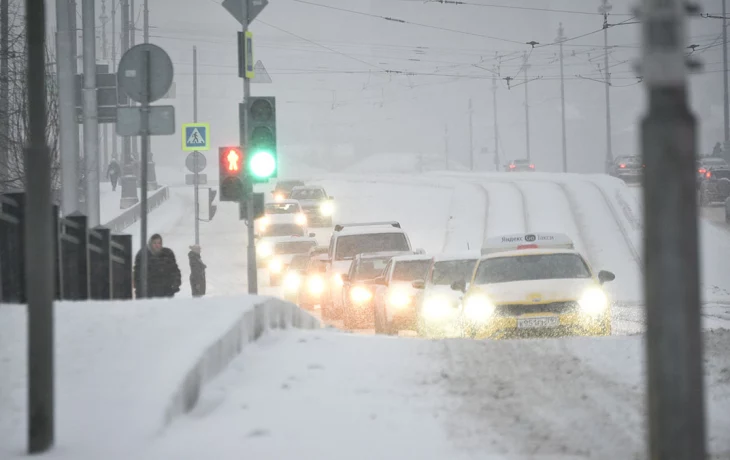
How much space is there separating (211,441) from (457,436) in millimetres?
1422

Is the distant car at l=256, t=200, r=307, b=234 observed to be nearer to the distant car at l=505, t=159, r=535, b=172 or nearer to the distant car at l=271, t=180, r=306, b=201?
the distant car at l=271, t=180, r=306, b=201

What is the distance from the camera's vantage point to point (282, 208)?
45250 millimetres

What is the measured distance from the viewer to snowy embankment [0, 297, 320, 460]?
635cm

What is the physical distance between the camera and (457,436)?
6781mm

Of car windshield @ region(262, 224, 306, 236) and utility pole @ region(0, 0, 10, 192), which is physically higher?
utility pole @ region(0, 0, 10, 192)

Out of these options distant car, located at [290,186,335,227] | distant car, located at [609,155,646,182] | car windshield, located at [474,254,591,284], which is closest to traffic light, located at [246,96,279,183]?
car windshield, located at [474,254,591,284]

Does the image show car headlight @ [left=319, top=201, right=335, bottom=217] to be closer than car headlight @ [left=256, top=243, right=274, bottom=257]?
No

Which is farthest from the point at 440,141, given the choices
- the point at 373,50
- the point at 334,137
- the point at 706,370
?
the point at 706,370

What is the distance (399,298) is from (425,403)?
11.5 metres

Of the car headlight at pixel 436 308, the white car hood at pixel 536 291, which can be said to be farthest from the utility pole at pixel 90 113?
the white car hood at pixel 536 291

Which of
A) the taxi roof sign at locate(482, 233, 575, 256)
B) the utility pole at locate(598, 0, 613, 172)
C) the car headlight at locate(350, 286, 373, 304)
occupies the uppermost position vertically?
the utility pole at locate(598, 0, 613, 172)

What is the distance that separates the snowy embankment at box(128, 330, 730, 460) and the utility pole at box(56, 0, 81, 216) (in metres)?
11.5

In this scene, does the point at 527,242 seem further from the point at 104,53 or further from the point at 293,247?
the point at 104,53

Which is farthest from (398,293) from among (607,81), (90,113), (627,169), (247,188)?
(627,169)
